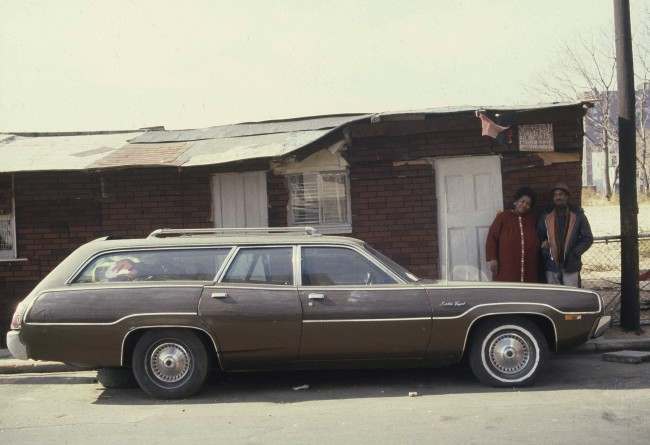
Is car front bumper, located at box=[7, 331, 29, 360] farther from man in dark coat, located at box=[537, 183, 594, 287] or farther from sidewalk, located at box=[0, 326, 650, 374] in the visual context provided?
man in dark coat, located at box=[537, 183, 594, 287]

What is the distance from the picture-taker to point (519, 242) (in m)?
9.20

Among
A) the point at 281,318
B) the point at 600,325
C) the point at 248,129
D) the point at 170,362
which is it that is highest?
the point at 248,129

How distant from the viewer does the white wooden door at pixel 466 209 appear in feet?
32.6

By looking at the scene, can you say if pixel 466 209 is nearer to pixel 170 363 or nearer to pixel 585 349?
pixel 585 349

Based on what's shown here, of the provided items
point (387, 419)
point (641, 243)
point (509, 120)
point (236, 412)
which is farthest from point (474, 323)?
point (641, 243)

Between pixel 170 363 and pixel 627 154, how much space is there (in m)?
5.41

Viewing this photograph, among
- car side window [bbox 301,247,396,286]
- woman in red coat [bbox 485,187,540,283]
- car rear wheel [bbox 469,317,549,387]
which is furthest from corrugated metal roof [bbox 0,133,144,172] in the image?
car rear wheel [bbox 469,317,549,387]

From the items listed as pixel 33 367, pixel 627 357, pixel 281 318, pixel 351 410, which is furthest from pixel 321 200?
pixel 351 410

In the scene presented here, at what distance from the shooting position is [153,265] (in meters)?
6.98

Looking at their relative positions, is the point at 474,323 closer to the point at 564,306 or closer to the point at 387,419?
the point at 564,306

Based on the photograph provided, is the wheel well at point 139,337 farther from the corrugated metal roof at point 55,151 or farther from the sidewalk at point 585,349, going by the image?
the corrugated metal roof at point 55,151

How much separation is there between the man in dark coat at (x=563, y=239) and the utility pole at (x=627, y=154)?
1.40 feet

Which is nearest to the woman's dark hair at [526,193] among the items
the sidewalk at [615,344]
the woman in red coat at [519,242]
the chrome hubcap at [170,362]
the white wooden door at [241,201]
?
the woman in red coat at [519,242]

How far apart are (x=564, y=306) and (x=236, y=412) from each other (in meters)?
2.86
